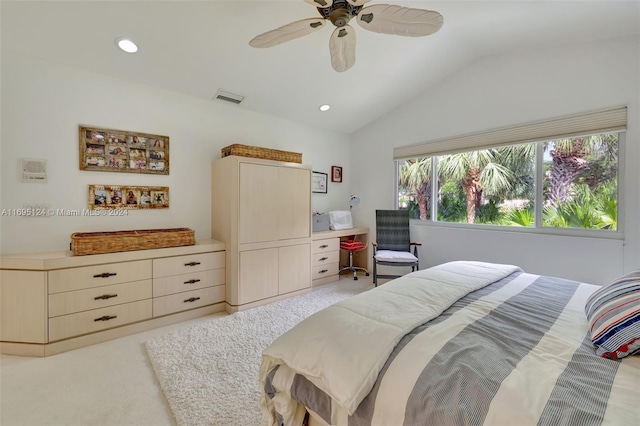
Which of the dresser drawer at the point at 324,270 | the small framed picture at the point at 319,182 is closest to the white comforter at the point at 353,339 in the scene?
the dresser drawer at the point at 324,270

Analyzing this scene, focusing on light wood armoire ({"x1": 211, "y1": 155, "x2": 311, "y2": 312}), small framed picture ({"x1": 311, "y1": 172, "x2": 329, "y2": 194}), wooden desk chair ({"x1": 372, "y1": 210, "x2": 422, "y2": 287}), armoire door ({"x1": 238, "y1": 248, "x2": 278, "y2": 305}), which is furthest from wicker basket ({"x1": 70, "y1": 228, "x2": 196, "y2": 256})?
wooden desk chair ({"x1": 372, "y1": 210, "x2": 422, "y2": 287})

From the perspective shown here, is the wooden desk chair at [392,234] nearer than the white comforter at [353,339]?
No

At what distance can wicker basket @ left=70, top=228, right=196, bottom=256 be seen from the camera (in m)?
2.22

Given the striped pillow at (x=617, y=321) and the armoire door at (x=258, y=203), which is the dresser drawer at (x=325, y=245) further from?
the striped pillow at (x=617, y=321)

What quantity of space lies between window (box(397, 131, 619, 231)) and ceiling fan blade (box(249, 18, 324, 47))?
2.61m

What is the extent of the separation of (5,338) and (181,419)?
5.85ft

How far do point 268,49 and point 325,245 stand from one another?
249 cm

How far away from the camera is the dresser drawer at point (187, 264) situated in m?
2.52

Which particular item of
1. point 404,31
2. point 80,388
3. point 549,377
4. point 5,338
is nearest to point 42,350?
point 5,338

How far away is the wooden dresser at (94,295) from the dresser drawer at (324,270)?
4.66ft

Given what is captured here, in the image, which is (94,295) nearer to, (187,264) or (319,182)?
(187,264)

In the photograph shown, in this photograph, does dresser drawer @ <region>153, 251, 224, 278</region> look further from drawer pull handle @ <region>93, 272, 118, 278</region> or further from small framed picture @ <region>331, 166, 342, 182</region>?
small framed picture @ <region>331, 166, 342, 182</region>

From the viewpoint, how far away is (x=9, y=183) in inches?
88.0

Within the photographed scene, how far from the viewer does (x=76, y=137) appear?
2475 millimetres
